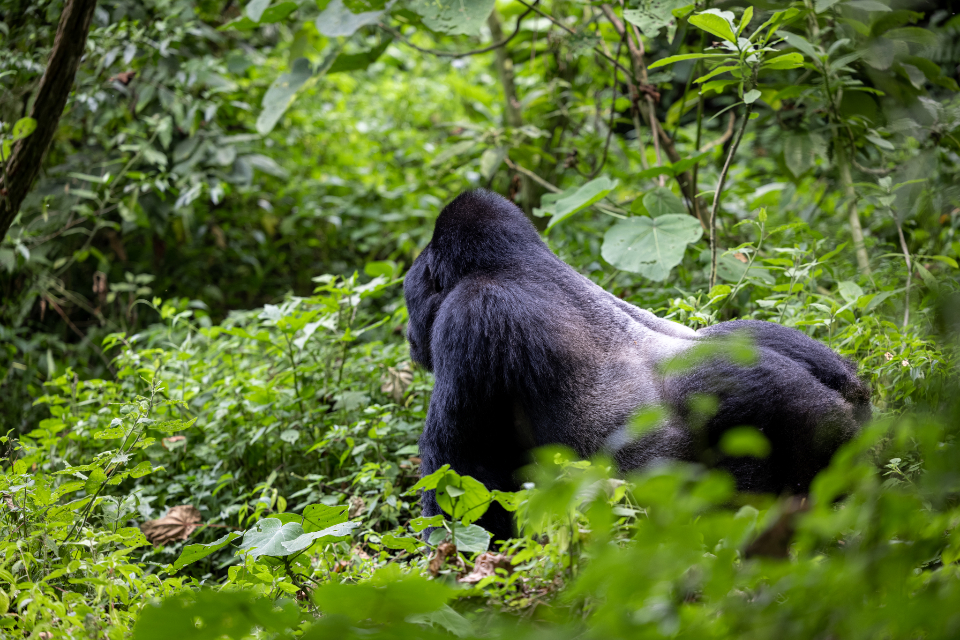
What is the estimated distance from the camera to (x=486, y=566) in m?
1.31

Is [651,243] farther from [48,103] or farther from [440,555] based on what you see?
[48,103]

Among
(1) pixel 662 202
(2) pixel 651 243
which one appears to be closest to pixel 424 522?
(2) pixel 651 243

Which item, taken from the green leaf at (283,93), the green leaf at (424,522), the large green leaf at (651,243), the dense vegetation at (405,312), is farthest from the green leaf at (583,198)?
the green leaf at (424,522)

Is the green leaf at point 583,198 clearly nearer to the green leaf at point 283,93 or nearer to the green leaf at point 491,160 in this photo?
the green leaf at point 491,160

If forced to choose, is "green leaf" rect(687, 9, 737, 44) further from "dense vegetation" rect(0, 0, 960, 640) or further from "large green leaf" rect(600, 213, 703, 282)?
"large green leaf" rect(600, 213, 703, 282)

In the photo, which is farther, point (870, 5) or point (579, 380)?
point (870, 5)

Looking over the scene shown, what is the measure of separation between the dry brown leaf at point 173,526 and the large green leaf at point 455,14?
2142mm

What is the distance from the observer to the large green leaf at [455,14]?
9.62 feet

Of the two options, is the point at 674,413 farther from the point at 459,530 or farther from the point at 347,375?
the point at 347,375

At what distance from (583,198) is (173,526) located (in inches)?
78.9

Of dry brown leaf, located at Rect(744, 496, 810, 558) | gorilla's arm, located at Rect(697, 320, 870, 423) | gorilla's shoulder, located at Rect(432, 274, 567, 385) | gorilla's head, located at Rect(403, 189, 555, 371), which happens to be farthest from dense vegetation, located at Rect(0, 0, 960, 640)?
gorilla's head, located at Rect(403, 189, 555, 371)

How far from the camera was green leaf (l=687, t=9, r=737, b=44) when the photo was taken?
80.0 inches

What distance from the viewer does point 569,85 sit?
427 centimetres

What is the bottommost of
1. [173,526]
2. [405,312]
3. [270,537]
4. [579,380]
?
[173,526]
